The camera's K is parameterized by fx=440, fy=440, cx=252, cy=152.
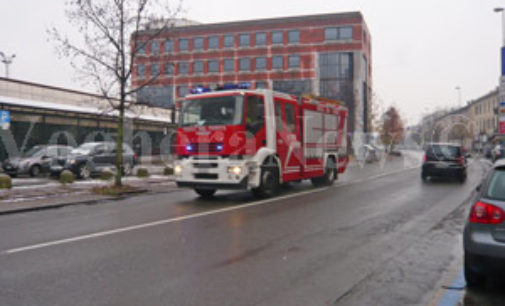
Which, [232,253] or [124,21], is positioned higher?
[124,21]

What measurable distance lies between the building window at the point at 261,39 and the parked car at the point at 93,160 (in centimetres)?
4995


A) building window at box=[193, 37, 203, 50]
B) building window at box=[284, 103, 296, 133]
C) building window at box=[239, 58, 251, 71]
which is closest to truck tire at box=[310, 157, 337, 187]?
building window at box=[284, 103, 296, 133]

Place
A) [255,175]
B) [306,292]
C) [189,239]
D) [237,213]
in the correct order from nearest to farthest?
[306,292] < [189,239] < [237,213] < [255,175]

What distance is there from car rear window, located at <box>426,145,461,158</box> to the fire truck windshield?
1077cm

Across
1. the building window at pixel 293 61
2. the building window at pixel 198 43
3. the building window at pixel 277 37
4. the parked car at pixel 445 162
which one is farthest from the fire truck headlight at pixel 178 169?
the building window at pixel 198 43

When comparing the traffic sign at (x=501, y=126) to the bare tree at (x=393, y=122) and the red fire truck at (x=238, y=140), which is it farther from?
the bare tree at (x=393, y=122)

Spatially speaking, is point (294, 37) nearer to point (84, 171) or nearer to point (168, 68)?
point (84, 171)

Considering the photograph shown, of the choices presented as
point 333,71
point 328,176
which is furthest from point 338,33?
point 328,176

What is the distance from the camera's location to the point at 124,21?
600 inches

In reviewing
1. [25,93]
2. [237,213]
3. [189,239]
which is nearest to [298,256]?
[189,239]

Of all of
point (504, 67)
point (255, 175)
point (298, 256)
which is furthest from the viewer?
point (504, 67)

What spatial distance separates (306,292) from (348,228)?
3.79 m

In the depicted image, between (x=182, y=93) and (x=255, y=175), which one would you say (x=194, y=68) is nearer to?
(x=182, y=93)

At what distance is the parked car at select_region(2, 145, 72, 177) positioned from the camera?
20281 mm
